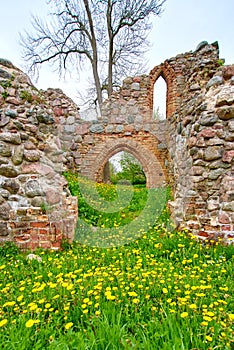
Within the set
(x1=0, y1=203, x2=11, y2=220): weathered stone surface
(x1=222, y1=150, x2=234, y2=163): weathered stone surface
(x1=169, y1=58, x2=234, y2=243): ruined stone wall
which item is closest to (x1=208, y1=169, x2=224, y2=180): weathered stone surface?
(x1=169, y1=58, x2=234, y2=243): ruined stone wall

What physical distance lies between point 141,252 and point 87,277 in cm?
95

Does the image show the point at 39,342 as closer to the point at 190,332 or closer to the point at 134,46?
the point at 190,332

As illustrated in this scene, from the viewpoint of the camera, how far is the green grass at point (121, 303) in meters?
1.46

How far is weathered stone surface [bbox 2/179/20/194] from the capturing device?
11.2ft

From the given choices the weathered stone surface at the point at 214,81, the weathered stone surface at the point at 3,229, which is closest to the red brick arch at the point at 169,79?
the weathered stone surface at the point at 214,81

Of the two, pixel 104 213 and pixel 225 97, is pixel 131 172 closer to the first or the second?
pixel 104 213

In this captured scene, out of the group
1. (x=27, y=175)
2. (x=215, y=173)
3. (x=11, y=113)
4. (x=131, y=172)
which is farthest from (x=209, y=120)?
(x=131, y=172)

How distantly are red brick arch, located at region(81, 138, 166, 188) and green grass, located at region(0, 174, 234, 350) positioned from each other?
242 inches

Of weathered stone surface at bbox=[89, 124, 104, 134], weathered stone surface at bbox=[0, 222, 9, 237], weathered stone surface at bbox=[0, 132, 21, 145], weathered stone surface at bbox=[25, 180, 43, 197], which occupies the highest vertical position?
weathered stone surface at bbox=[89, 124, 104, 134]

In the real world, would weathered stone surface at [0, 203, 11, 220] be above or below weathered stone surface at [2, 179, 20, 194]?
below

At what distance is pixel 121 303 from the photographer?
6.19 feet

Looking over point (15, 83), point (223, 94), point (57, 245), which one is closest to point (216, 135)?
point (223, 94)

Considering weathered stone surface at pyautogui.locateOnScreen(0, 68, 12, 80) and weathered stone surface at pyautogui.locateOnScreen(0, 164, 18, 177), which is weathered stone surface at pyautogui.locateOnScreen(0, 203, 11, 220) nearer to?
weathered stone surface at pyautogui.locateOnScreen(0, 164, 18, 177)

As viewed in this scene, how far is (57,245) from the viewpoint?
3473 mm
